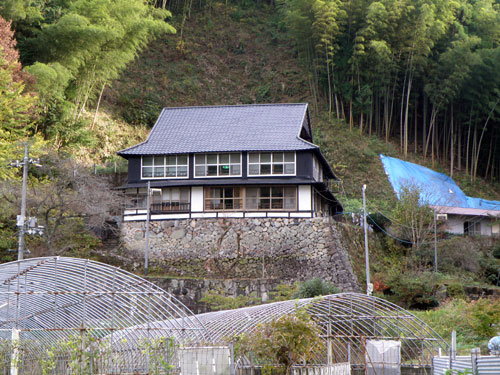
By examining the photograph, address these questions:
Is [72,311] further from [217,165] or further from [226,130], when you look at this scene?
[226,130]

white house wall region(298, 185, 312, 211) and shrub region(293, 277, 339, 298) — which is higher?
white house wall region(298, 185, 312, 211)

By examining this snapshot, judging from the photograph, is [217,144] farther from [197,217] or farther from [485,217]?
[485,217]

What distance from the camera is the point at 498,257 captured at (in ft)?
105

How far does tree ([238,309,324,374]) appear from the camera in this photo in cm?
1201

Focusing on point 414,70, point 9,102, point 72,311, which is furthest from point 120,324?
point 414,70

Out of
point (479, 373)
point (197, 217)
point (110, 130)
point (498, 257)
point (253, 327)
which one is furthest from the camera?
point (110, 130)

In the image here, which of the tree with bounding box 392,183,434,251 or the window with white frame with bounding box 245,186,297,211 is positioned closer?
the window with white frame with bounding box 245,186,297,211

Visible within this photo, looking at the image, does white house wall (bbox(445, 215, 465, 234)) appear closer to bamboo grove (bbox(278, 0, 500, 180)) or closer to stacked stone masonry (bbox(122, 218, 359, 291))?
bamboo grove (bbox(278, 0, 500, 180))

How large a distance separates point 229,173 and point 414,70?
56.6 feet

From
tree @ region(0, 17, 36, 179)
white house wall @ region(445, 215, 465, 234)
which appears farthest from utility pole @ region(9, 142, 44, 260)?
white house wall @ region(445, 215, 465, 234)

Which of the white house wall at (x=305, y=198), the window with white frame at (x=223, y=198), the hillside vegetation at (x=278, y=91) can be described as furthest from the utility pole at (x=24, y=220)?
the white house wall at (x=305, y=198)

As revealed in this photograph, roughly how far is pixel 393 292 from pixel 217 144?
1013 centimetres

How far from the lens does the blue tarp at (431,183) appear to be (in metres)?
36.8

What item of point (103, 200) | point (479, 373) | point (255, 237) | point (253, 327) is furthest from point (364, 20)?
point (479, 373)
